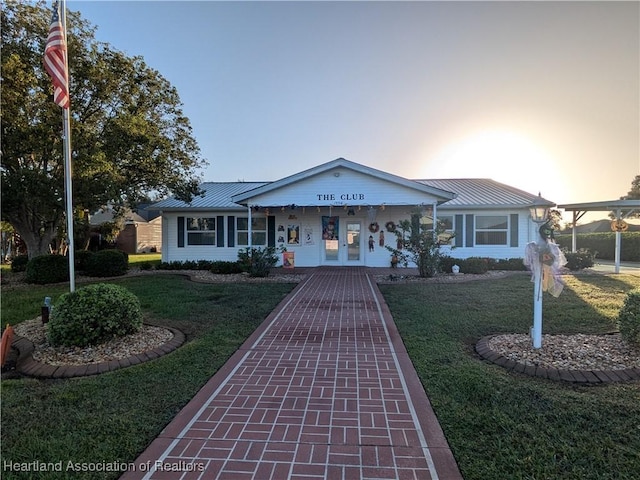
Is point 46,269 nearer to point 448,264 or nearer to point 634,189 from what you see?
point 448,264

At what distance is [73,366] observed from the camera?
472 centimetres

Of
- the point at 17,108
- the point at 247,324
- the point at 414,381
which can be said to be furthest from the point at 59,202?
the point at 414,381

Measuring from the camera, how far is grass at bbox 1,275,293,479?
9.61 ft

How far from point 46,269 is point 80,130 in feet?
15.7

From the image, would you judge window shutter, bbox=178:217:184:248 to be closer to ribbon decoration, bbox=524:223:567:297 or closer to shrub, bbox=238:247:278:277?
shrub, bbox=238:247:278:277

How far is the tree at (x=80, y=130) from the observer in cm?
1051

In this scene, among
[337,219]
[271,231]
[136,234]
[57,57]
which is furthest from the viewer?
[136,234]

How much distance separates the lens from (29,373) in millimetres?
4621

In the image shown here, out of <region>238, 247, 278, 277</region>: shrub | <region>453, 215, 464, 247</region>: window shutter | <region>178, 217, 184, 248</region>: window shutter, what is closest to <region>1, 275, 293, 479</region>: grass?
<region>238, 247, 278, 277</region>: shrub

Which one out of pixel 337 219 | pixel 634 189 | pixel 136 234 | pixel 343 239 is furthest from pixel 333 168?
pixel 634 189

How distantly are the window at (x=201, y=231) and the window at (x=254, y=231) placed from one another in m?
1.18

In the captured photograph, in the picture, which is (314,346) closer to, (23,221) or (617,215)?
(23,221)

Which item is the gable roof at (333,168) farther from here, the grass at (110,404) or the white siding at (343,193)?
the grass at (110,404)

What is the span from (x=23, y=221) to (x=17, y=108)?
4.84 metres
